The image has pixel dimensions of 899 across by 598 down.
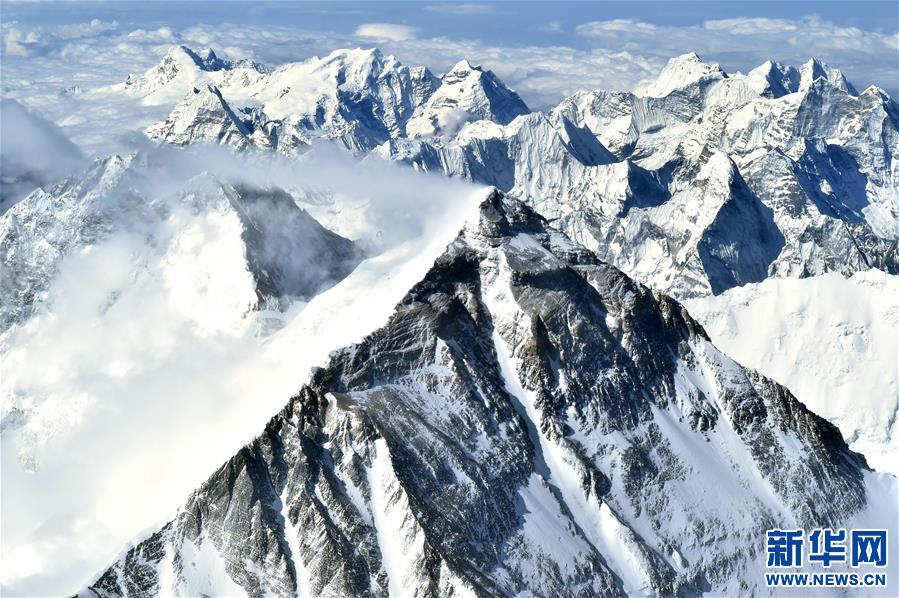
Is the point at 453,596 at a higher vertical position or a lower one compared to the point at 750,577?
higher

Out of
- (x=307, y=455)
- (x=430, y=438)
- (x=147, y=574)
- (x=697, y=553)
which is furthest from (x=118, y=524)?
(x=697, y=553)

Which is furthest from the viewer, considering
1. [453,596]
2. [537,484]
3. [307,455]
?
[537,484]

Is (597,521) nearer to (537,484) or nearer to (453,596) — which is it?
(537,484)

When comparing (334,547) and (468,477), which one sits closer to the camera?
(334,547)

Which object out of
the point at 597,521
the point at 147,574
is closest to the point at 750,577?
the point at 597,521

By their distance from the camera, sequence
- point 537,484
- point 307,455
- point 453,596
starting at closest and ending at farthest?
1. point 453,596
2. point 307,455
3. point 537,484

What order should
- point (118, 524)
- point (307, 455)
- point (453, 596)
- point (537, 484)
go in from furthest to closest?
point (118, 524), point (537, 484), point (307, 455), point (453, 596)

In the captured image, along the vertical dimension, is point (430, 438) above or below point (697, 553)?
above

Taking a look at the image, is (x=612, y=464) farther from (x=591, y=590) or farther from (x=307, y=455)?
(x=307, y=455)

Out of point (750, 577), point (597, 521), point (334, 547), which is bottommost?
point (750, 577)
